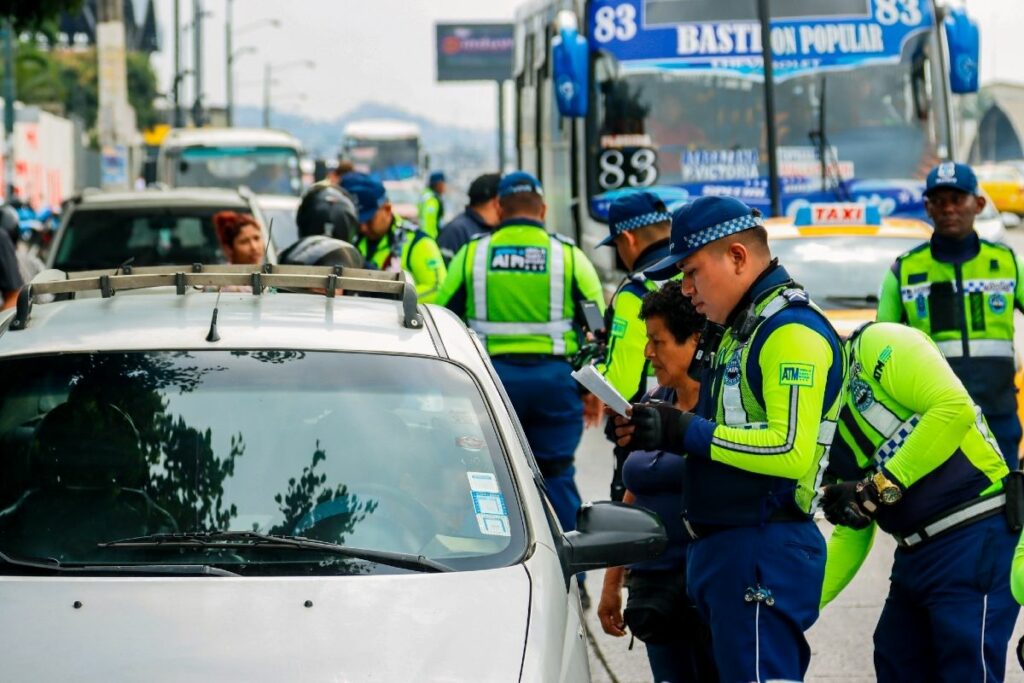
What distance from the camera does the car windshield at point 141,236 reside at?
11.8 m

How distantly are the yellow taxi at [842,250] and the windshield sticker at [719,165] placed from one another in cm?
319

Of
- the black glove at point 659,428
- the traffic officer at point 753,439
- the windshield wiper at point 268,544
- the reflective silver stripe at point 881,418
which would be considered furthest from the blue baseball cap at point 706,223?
the windshield wiper at point 268,544

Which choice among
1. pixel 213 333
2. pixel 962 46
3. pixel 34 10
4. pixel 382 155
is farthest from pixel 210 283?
pixel 382 155

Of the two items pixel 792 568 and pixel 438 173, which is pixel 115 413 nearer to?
pixel 792 568

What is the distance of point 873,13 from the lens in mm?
14305

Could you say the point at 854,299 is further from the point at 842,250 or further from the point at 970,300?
the point at 970,300

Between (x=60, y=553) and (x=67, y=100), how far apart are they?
352 feet

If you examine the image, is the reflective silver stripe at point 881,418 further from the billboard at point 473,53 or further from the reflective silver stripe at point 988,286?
the billboard at point 473,53

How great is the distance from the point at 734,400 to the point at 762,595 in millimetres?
491

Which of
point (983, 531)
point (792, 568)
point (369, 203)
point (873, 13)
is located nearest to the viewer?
point (792, 568)

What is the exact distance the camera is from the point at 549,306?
26.9ft

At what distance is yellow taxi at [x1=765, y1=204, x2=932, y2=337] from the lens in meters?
10.3

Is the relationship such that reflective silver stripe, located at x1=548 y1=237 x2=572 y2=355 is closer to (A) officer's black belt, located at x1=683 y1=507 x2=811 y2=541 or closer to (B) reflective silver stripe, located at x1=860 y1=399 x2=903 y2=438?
(B) reflective silver stripe, located at x1=860 y1=399 x2=903 y2=438


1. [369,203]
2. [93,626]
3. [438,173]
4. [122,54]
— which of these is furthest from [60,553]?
[122,54]
